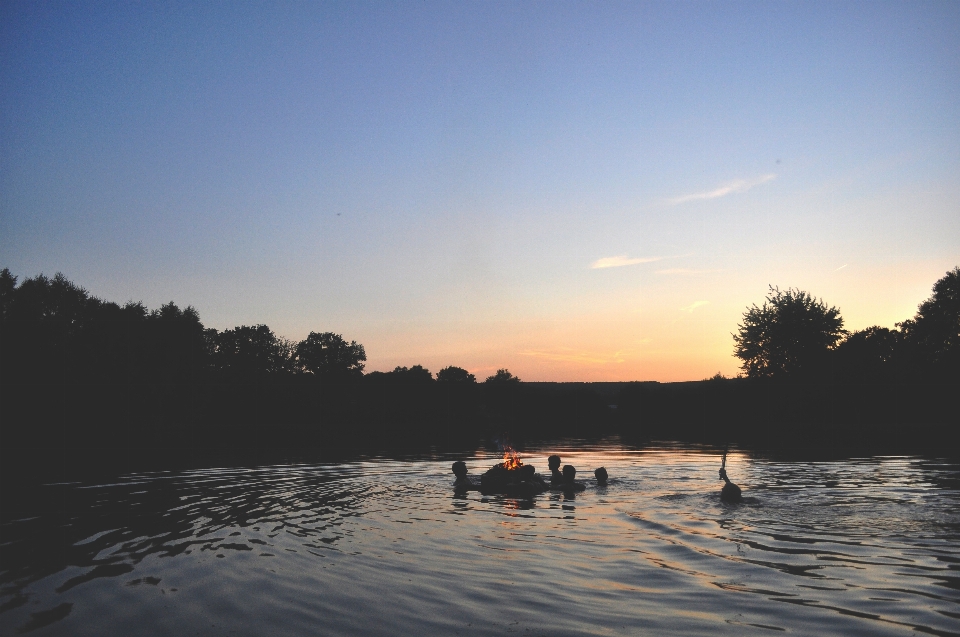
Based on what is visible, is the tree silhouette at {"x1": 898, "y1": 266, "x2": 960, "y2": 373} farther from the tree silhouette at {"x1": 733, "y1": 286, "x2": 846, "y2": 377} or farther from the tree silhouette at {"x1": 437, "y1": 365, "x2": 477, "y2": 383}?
the tree silhouette at {"x1": 437, "y1": 365, "x2": 477, "y2": 383}

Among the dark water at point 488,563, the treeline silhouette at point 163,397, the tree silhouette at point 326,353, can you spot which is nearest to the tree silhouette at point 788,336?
the treeline silhouette at point 163,397

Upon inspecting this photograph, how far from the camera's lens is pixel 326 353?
17038 cm

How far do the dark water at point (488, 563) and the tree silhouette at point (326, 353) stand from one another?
148 meters

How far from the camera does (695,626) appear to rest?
820cm

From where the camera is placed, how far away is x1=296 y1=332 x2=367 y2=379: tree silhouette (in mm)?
169337

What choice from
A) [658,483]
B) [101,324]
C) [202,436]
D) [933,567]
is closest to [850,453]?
[658,483]

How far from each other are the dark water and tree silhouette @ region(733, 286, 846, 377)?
72.0 metres

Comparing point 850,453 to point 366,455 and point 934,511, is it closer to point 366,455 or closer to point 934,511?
point 934,511

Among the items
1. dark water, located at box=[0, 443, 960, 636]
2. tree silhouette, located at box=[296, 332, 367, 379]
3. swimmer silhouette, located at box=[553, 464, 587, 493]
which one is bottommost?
dark water, located at box=[0, 443, 960, 636]

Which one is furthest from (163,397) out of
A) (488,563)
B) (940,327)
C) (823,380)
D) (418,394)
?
(940,327)

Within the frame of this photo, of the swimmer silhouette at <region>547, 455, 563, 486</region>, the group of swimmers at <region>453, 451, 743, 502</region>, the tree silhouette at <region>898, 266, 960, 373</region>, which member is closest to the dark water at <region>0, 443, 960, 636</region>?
the group of swimmers at <region>453, 451, 743, 502</region>

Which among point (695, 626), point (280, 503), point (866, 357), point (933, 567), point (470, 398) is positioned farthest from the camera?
point (470, 398)

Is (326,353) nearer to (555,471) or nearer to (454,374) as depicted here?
(454,374)

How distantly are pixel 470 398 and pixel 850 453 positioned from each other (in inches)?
3060
